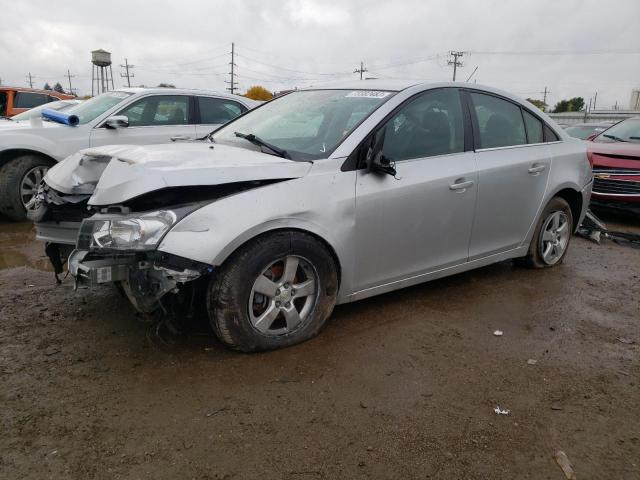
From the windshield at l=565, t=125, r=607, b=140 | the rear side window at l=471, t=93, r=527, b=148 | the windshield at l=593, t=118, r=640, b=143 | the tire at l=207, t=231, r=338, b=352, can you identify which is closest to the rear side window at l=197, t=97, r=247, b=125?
the rear side window at l=471, t=93, r=527, b=148

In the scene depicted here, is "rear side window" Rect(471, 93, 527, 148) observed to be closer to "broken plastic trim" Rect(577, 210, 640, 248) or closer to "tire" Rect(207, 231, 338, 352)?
"tire" Rect(207, 231, 338, 352)

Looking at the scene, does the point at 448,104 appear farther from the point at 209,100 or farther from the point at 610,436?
the point at 209,100

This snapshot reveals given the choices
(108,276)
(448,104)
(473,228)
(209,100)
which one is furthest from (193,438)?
(209,100)

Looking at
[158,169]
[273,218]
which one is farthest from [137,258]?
[273,218]

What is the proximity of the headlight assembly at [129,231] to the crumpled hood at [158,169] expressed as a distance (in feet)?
0.43

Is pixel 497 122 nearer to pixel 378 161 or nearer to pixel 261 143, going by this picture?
pixel 378 161

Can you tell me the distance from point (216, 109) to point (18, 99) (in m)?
8.92

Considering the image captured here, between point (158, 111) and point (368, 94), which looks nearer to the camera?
point (368, 94)

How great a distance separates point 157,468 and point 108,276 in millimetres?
1032

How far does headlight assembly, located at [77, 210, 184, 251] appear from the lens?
2705 millimetres

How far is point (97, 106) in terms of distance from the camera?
7.02m

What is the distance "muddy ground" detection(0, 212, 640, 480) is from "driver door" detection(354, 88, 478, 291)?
17.8 inches

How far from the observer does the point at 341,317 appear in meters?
3.75

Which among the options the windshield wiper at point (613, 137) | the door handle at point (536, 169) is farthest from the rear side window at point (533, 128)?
the windshield wiper at point (613, 137)
